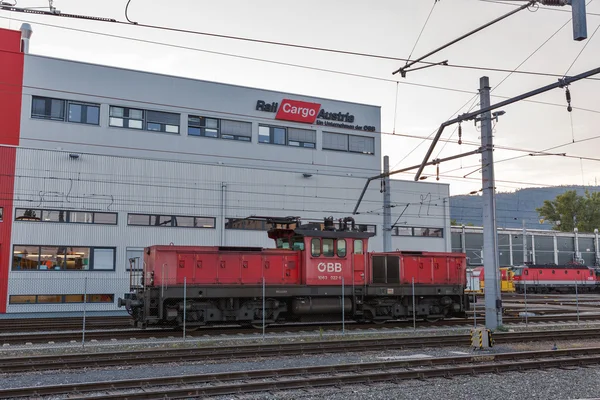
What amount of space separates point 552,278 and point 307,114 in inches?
1364

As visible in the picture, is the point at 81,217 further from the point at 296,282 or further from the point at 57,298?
the point at 296,282

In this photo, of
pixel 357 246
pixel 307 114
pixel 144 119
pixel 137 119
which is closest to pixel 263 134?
pixel 307 114

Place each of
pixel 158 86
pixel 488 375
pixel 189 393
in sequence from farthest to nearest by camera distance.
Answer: pixel 158 86
pixel 488 375
pixel 189 393

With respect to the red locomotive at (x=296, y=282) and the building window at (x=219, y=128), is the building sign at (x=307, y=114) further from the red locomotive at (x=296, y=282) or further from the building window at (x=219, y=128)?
the red locomotive at (x=296, y=282)

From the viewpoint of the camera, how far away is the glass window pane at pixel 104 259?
3080 cm

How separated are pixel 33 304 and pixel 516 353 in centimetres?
2495

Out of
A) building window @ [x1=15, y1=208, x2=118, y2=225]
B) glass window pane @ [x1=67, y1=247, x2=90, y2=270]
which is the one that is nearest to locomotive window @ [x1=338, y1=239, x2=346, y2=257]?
building window @ [x1=15, y1=208, x2=118, y2=225]

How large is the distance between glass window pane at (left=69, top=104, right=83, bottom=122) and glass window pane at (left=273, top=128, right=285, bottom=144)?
12.5 m

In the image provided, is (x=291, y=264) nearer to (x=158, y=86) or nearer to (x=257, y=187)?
(x=257, y=187)

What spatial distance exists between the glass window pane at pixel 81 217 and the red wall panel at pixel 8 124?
304 cm

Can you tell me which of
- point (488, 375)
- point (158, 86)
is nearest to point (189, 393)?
point (488, 375)

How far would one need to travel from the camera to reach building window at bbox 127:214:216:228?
31.6m

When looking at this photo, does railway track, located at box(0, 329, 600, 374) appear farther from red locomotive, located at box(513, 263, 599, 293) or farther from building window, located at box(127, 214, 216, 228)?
red locomotive, located at box(513, 263, 599, 293)

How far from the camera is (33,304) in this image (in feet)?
95.1
